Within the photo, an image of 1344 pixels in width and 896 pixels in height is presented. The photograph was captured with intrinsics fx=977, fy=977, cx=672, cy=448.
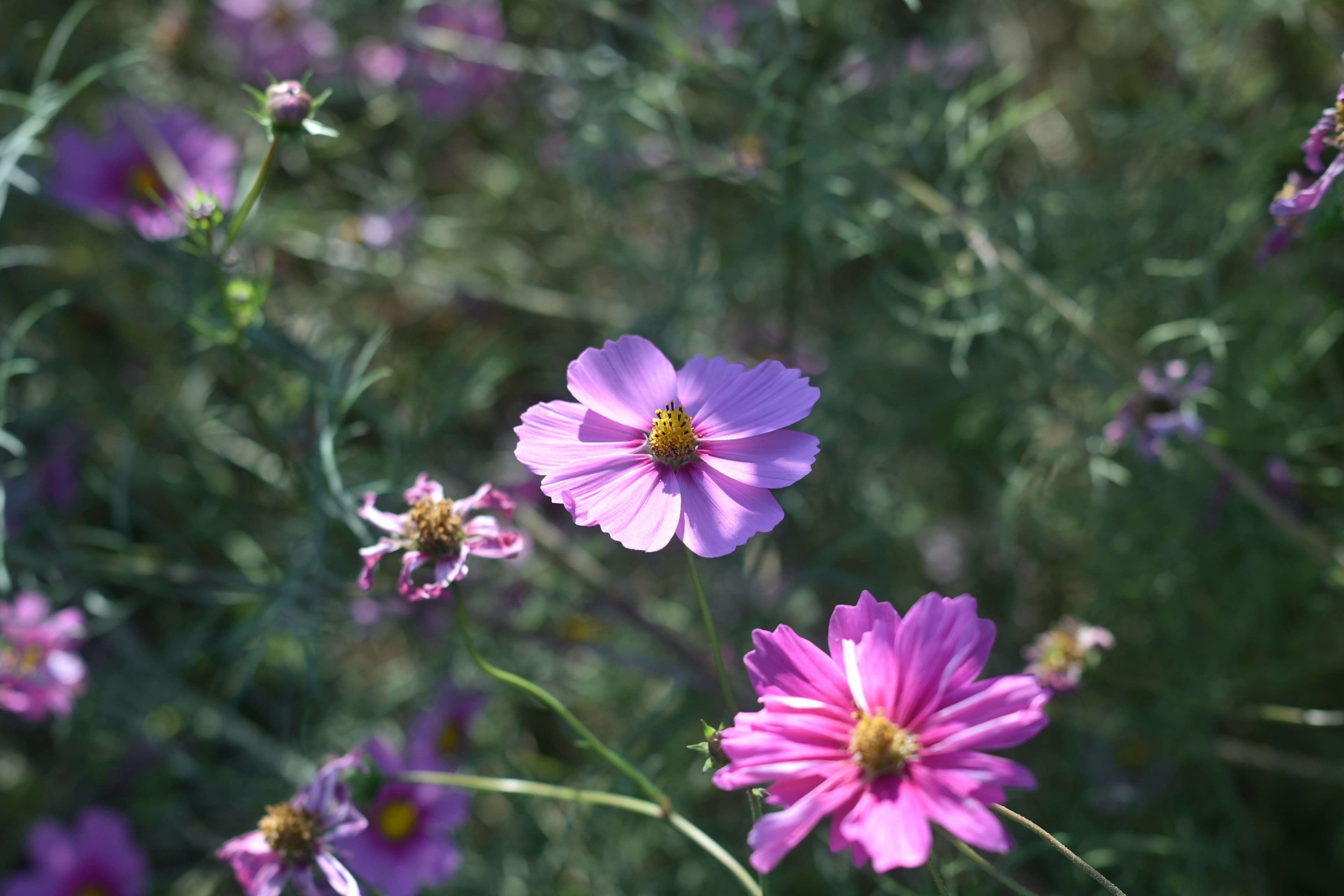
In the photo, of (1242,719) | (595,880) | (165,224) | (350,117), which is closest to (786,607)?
(595,880)

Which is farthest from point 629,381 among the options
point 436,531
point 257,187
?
point 257,187

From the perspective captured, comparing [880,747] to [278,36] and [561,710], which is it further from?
[278,36]

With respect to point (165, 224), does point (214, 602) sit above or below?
below

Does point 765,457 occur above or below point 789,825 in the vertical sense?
above

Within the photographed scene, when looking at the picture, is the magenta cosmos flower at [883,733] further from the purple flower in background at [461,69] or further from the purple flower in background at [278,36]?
the purple flower in background at [278,36]

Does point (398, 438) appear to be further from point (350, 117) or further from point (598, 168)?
point (350, 117)

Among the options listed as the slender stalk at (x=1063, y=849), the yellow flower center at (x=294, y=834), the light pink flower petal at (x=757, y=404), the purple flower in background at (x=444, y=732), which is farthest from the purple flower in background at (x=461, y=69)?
the slender stalk at (x=1063, y=849)
